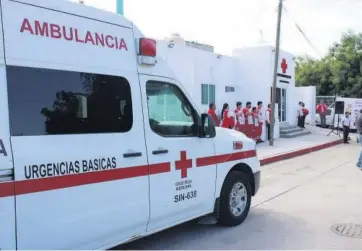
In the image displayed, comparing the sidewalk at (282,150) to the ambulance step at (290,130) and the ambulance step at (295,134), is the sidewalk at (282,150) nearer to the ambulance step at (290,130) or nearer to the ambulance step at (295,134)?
the ambulance step at (295,134)

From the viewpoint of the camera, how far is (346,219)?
239 inches

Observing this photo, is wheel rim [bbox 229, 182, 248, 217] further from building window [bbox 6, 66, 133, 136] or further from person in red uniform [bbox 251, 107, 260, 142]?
person in red uniform [bbox 251, 107, 260, 142]

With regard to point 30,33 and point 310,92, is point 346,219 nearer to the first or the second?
point 30,33

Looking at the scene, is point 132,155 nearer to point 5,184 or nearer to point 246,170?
point 5,184

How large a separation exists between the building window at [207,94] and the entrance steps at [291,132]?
13.3 ft

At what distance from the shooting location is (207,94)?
63.1ft

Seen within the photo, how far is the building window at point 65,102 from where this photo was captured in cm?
327

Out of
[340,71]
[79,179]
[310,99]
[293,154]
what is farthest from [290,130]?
[79,179]

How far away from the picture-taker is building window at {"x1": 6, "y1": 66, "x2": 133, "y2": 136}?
3.27 m

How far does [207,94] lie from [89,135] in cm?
1570

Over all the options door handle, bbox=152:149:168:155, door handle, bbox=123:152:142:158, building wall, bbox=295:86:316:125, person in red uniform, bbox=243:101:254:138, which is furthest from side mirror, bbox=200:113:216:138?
building wall, bbox=295:86:316:125

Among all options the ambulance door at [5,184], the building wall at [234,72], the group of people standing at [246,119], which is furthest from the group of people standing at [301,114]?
the ambulance door at [5,184]

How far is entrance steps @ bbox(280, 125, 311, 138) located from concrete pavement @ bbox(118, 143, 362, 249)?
10.5 m

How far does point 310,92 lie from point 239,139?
81.1 ft
